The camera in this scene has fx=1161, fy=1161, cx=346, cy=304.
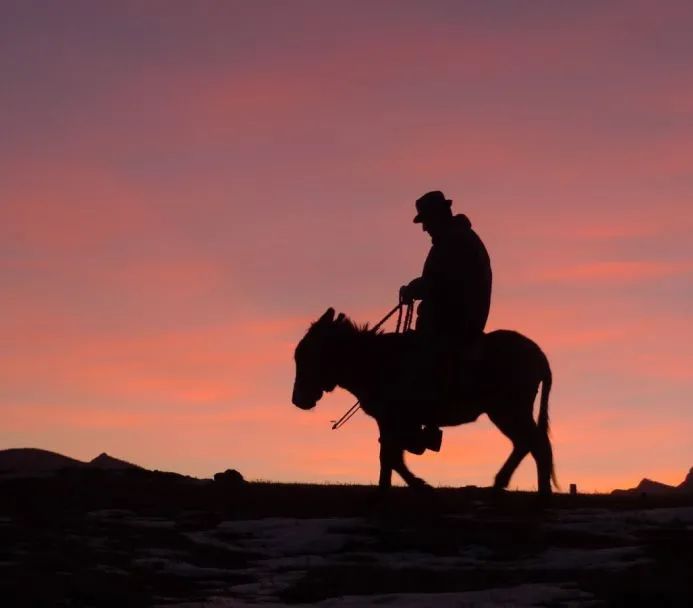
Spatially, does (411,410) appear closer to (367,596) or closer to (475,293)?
(475,293)

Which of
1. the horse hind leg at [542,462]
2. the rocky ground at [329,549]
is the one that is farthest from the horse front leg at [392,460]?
the horse hind leg at [542,462]

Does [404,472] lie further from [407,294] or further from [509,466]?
[407,294]

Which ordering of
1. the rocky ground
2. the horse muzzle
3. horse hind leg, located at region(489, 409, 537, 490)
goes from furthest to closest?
1. the horse muzzle
2. horse hind leg, located at region(489, 409, 537, 490)
3. the rocky ground

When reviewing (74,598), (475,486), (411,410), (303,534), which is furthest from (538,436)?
(74,598)

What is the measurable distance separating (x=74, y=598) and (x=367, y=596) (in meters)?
2.43

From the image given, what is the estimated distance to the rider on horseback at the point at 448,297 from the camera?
1565 cm

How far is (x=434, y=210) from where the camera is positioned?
16.0m

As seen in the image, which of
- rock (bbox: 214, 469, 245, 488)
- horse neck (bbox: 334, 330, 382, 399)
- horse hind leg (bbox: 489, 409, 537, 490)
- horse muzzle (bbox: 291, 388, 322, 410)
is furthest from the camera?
rock (bbox: 214, 469, 245, 488)

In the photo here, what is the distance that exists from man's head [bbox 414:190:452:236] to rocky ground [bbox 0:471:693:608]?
3.71m

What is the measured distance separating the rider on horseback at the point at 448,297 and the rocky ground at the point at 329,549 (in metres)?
1.65

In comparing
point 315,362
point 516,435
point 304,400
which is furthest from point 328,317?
point 516,435

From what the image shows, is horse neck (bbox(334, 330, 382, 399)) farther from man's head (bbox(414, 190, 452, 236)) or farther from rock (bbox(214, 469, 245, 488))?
rock (bbox(214, 469, 245, 488))

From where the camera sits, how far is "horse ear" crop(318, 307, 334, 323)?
644 inches

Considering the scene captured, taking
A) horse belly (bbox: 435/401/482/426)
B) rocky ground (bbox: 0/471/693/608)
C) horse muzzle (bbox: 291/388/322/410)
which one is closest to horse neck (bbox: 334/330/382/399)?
horse muzzle (bbox: 291/388/322/410)
